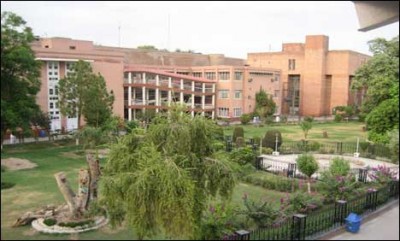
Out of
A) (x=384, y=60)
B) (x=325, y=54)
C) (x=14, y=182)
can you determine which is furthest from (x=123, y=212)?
(x=325, y=54)

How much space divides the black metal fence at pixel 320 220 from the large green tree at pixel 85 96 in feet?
54.2

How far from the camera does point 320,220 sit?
9.82 m

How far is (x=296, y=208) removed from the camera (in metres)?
10.9

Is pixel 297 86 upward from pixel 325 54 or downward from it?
downward

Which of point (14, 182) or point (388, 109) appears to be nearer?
point (388, 109)

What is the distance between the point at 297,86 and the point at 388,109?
159ft

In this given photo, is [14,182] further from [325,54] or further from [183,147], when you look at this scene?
[325,54]

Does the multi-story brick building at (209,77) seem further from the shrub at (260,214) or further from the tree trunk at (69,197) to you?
the shrub at (260,214)

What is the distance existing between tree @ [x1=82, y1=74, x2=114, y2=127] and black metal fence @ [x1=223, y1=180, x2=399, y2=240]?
16437 millimetres

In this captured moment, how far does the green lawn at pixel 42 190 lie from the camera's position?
9.88 m

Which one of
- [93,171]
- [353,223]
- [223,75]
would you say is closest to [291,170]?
[353,223]

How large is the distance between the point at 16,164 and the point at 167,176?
14.6 metres

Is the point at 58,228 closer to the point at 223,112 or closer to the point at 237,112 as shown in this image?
the point at 223,112

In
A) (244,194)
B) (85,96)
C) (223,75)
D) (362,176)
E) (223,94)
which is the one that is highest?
(223,75)
